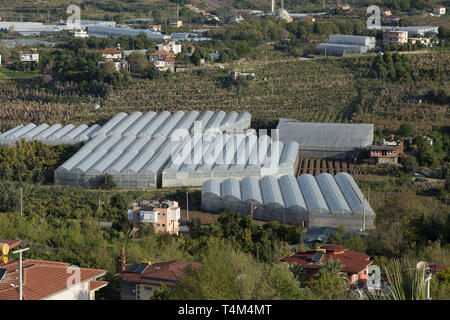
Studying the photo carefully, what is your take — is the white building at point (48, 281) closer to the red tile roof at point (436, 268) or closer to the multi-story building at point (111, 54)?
the red tile roof at point (436, 268)

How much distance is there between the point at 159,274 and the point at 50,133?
1527 centimetres

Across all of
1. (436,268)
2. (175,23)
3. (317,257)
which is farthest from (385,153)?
(175,23)

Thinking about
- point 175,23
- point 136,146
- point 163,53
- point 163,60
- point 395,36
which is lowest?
point 136,146

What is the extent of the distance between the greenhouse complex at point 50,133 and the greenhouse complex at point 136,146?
452mm

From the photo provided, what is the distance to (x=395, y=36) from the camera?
129ft

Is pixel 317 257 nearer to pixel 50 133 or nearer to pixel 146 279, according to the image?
pixel 146 279

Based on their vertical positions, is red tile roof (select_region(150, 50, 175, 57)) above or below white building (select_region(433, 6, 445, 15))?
below

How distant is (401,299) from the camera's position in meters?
5.98

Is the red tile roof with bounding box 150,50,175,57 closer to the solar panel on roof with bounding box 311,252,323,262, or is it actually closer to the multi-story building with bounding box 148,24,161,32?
the multi-story building with bounding box 148,24,161,32

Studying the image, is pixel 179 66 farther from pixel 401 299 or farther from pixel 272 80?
pixel 401 299

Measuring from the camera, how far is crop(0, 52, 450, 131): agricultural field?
2914 cm

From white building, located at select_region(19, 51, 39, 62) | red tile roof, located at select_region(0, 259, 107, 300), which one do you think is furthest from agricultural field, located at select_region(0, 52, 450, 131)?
red tile roof, located at select_region(0, 259, 107, 300)

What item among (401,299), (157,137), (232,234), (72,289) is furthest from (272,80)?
(401,299)

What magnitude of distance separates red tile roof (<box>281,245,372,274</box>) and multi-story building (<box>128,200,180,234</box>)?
513cm
